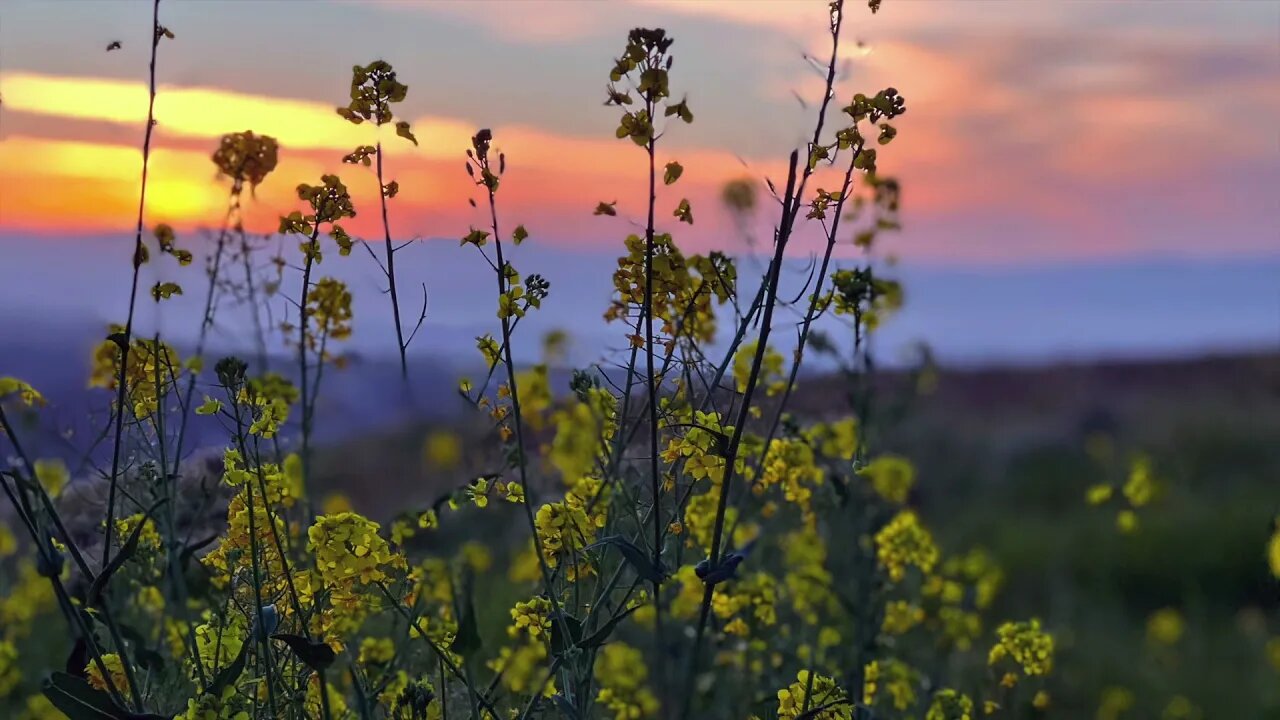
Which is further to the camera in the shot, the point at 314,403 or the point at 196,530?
the point at 196,530

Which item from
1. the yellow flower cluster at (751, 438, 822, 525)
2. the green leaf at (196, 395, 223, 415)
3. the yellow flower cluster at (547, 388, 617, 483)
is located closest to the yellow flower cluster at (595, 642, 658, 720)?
the yellow flower cluster at (751, 438, 822, 525)

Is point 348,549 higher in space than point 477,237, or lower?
lower

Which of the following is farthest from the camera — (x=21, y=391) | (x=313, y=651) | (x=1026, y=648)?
(x=1026, y=648)

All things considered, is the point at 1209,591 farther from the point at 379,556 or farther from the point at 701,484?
the point at 379,556

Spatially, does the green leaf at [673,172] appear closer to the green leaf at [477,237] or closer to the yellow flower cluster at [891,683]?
the green leaf at [477,237]

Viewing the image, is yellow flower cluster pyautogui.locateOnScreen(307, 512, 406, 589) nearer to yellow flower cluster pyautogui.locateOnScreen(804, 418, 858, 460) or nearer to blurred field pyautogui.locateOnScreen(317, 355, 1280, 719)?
blurred field pyautogui.locateOnScreen(317, 355, 1280, 719)

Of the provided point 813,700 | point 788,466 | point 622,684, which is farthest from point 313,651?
point 788,466

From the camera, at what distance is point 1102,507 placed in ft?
39.8

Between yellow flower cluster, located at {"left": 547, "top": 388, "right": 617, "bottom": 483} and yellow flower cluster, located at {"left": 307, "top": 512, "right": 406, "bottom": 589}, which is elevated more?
yellow flower cluster, located at {"left": 547, "top": 388, "right": 617, "bottom": 483}

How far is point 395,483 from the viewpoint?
3.39 meters

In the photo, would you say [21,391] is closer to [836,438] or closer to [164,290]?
[164,290]

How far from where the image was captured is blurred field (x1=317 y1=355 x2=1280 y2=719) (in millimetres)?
5102

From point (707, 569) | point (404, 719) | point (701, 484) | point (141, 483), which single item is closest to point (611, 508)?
point (707, 569)

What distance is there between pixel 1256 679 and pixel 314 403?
629 cm
